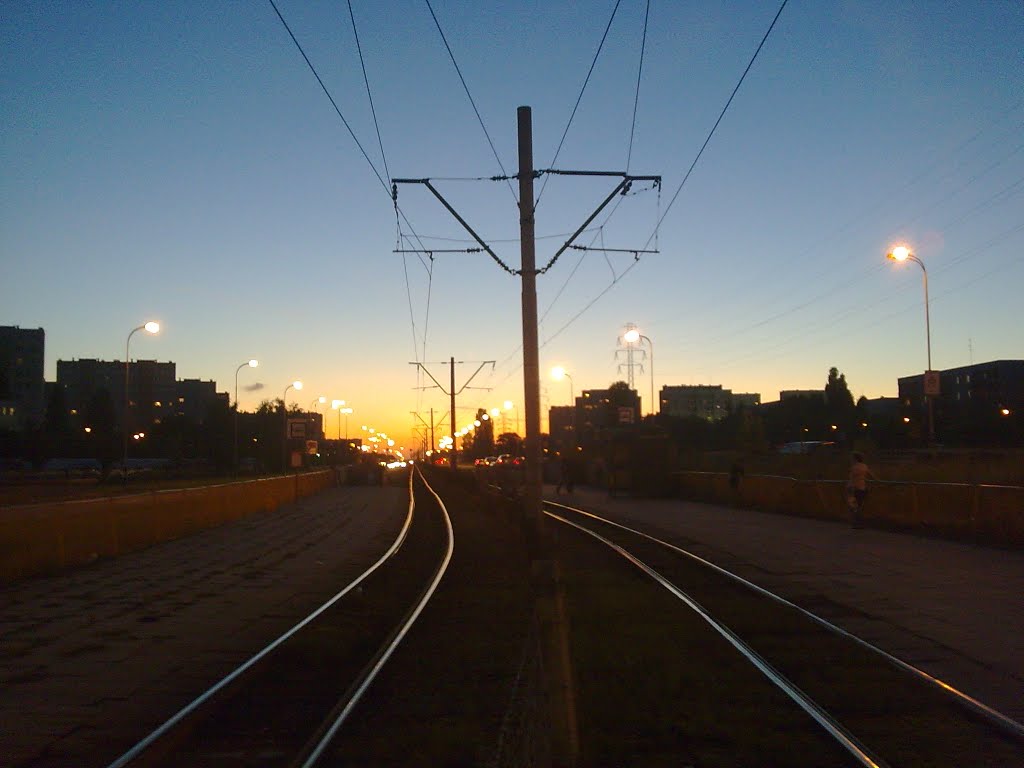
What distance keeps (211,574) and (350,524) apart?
1506cm

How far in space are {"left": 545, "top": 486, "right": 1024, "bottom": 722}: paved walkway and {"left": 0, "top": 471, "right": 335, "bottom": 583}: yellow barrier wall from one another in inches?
459

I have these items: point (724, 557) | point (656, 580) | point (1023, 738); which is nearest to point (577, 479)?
point (724, 557)

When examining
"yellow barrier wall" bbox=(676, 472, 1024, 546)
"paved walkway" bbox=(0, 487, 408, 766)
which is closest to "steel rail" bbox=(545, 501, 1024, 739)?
"yellow barrier wall" bbox=(676, 472, 1024, 546)

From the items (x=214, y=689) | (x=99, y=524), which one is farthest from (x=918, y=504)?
(x=214, y=689)

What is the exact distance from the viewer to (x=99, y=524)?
2003 centimetres

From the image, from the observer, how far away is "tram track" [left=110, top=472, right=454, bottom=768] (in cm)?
707

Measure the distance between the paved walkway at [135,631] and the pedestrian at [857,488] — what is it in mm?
11023

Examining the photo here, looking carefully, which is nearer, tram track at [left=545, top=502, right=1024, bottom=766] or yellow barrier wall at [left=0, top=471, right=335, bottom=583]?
tram track at [left=545, top=502, right=1024, bottom=766]

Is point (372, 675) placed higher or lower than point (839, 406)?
lower

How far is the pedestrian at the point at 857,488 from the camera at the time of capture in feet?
77.6

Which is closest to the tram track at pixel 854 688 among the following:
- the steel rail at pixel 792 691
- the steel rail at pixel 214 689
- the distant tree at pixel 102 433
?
the steel rail at pixel 792 691

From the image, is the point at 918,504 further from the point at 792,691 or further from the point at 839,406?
the point at 839,406

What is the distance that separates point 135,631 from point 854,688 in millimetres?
7870

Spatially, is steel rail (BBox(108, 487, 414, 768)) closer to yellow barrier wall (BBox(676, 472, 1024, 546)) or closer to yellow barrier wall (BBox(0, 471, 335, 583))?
yellow barrier wall (BBox(0, 471, 335, 583))
